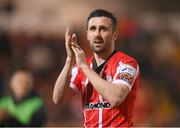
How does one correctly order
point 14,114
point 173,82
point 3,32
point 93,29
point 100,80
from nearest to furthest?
point 100,80 < point 93,29 < point 14,114 < point 173,82 < point 3,32

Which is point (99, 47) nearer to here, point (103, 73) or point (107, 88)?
point (103, 73)

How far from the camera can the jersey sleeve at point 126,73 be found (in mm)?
6484

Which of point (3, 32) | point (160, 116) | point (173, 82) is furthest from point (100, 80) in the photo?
point (3, 32)

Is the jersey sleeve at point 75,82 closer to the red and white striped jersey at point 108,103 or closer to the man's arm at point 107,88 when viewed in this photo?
the red and white striped jersey at point 108,103

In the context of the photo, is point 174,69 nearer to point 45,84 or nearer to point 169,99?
point 169,99

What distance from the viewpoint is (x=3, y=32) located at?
1698cm

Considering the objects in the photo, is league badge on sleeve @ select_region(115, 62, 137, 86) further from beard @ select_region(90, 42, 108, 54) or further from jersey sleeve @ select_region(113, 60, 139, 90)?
beard @ select_region(90, 42, 108, 54)

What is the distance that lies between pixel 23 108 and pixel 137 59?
5758mm

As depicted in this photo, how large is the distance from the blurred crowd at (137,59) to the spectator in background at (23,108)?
2.07m

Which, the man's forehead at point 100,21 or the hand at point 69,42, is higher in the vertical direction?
the man's forehead at point 100,21

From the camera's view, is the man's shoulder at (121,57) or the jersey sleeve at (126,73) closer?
the jersey sleeve at (126,73)

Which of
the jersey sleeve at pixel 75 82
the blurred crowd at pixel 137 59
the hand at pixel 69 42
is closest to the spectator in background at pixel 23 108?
the blurred crowd at pixel 137 59

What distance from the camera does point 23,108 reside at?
1059cm

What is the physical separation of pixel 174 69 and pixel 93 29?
394 inches
